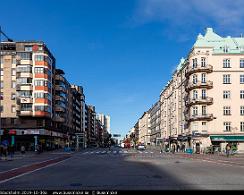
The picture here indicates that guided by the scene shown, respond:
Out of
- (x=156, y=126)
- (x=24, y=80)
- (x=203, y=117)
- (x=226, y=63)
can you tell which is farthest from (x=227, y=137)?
(x=156, y=126)

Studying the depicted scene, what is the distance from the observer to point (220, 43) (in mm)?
80750

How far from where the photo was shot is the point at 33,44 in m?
87.4

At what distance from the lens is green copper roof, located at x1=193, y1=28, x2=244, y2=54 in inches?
3120

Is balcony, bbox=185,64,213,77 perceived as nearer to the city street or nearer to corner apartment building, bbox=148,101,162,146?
the city street

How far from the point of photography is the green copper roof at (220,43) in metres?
79.2

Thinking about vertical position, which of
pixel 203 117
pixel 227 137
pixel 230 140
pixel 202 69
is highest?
pixel 202 69

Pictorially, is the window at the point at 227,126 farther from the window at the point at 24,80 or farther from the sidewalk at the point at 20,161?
the window at the point at 24,80

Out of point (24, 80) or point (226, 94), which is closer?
point (226, 94)

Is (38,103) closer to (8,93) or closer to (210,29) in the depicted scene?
(8,93)

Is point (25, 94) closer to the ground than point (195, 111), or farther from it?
farther from it

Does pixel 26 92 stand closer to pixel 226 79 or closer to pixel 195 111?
A: pixel 195 111

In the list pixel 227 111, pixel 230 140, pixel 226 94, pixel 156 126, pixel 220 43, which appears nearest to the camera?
pixel 230 140

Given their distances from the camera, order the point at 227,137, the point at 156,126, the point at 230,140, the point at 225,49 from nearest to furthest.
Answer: the point at 230,140 → the point at 227,137 → the point at 225,49 → the point at 156,126

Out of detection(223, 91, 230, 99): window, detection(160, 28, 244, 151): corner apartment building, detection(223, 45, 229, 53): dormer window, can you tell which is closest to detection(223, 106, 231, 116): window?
detection(160, 28, 244, 151): corner apartment building
